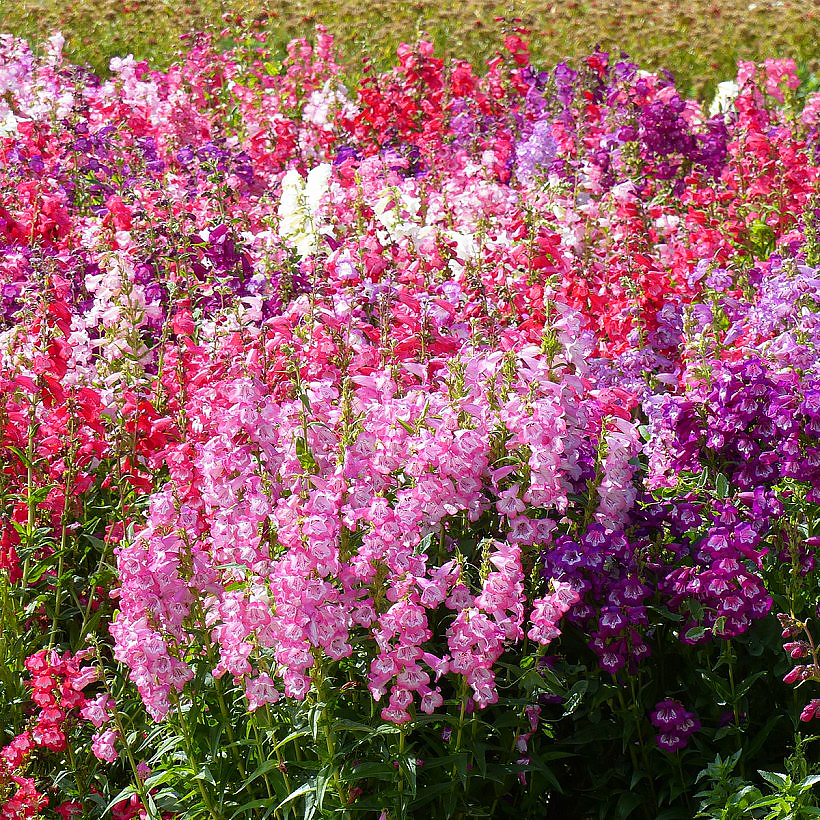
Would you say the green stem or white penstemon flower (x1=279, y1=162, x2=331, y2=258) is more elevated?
white penstemon flower (x1=279, y1=162, x2=331, y2=258)

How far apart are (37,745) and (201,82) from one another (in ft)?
18.0

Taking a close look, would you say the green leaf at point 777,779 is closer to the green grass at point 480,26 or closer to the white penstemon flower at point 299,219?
the white penstemon flower at point 299,219

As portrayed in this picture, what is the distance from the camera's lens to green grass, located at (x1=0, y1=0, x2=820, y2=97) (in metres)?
11.4

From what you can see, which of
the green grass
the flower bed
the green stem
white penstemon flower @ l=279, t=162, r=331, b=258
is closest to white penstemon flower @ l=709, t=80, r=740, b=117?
the green grass

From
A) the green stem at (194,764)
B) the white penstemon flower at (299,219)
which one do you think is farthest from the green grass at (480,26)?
the green stem at (194,764)

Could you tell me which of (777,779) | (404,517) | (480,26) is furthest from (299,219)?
(480,26)

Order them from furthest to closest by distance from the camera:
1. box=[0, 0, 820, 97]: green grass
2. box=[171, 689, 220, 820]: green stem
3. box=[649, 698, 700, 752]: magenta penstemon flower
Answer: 1. box=[0, 0, 820, 97]: green grass
2. box=[649, 698, 700, 752]: magenta penstemon flower
3. box=[171, 689, 220, 820]: green stem

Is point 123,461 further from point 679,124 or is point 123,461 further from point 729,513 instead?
point 679,124

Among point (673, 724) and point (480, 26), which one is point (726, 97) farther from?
point (673, 724)

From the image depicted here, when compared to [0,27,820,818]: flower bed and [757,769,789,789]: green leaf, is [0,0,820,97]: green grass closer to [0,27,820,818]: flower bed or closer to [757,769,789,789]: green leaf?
[0,27,820,818]: flower bed

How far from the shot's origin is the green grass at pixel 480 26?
448 inches

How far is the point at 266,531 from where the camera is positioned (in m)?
3.31

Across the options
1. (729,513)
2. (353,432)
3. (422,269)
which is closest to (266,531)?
(353,432)

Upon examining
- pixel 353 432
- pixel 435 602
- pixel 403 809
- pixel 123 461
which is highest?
pixel 353 432
